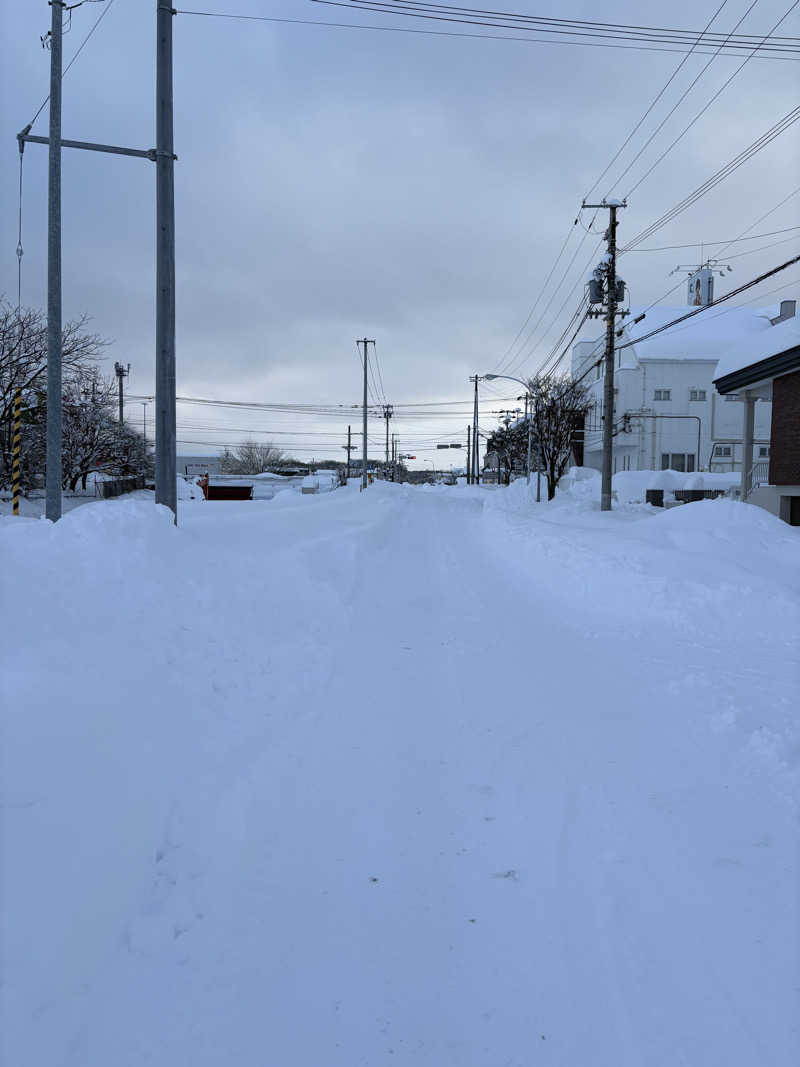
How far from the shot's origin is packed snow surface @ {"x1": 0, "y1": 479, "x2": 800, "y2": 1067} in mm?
2643

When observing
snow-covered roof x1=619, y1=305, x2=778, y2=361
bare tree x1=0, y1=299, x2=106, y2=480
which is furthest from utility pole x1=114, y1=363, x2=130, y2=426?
A: snow-covered roof x1=619, y1=305, x2=778, y2=361

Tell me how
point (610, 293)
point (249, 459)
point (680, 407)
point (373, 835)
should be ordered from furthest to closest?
point (249, 459), point (680, 407), point (610, 293), point (373, 835)

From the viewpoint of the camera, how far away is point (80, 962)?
2854 millimetres

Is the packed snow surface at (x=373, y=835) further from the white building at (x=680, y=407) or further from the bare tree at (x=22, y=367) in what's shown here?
the white building at (x=680, y=407)

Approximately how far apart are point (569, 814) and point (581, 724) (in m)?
1.53

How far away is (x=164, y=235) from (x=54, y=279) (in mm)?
3106

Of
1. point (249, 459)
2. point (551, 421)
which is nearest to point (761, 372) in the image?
point (551, 421)

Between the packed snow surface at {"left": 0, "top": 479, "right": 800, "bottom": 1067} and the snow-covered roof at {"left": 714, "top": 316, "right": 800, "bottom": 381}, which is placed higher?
the snow-covered roof at {"left": 714, "top": 316, "right": 800, "bottom": 381}

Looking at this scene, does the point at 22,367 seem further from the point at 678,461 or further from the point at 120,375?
the point at 678,461

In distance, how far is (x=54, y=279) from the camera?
12148mm

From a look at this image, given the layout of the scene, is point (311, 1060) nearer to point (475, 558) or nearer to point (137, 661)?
point (137, 661)

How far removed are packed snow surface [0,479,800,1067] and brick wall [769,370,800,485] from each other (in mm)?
14337

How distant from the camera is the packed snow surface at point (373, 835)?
2.64 meters

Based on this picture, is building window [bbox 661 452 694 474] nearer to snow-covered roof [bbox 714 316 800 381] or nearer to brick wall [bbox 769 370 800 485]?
snow-covered roof [bbox 714 316 800 381]
